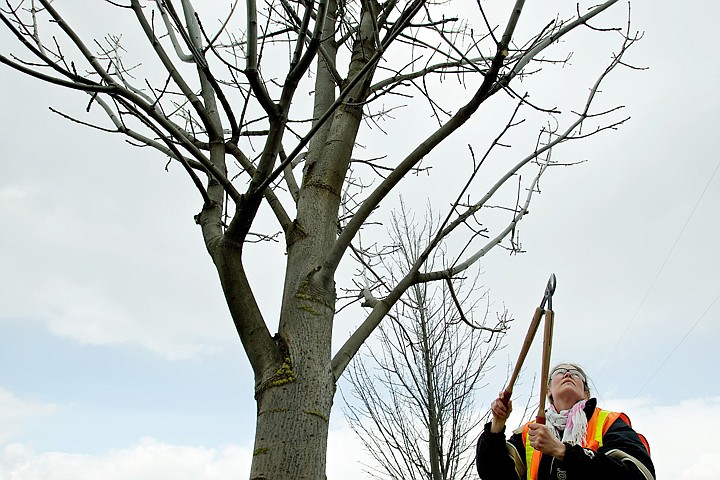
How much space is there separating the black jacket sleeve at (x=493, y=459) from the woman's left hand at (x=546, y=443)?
369 mm

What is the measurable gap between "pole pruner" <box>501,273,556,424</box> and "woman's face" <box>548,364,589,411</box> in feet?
1.07

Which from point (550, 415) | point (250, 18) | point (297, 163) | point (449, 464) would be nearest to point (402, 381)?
point (449, 464)

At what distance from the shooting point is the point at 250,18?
198cm

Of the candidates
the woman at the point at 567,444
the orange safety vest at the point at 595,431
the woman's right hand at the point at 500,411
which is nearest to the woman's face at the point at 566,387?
the woman at the point at 567,444

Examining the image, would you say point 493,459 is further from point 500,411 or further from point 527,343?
point 527,343

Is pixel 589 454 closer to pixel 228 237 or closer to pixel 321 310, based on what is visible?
pixel 321 310

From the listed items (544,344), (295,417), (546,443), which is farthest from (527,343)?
(295,417)

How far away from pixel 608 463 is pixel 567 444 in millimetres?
143

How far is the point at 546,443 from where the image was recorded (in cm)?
Result: 206

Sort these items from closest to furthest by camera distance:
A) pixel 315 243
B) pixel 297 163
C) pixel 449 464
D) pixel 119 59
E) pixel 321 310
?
1. pixel 321 310
2. pixel 315 243
3. pixel 119 59
4. pixel 297 163
5. pixel 449 464

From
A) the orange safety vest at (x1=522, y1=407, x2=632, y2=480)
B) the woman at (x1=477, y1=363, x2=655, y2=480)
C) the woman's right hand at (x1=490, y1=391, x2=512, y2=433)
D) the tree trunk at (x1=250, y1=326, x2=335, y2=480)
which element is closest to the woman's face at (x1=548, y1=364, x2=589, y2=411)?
the woman at (x1=477, y1=363, x2=655, y2=480)

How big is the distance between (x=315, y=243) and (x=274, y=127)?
61 cm

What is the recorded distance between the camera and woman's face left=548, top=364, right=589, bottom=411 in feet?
8.41

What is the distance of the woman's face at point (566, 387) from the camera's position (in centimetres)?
256
